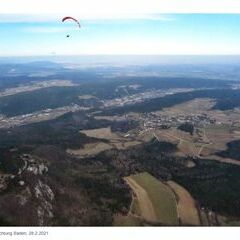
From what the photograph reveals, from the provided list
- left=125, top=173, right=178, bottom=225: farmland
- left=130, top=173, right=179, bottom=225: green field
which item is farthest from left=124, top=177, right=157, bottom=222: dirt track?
left=130, top=173, right=179, bottom=225: green field

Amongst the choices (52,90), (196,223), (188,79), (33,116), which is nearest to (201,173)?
(196,223)

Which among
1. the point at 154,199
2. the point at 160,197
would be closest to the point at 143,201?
the point at 154,199

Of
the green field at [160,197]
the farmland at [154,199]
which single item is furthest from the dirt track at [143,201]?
the green field at [160,197]

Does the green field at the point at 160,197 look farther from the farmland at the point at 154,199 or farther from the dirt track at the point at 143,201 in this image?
the dirt track at the point at 143,201

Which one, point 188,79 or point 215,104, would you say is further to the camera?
point 188,79

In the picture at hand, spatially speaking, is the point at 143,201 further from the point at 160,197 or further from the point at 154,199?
the point at 160,197
